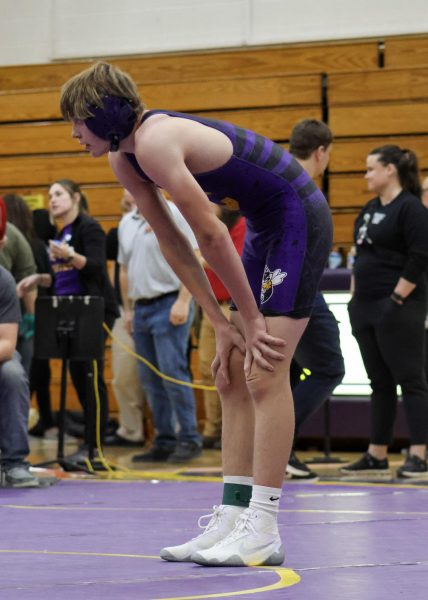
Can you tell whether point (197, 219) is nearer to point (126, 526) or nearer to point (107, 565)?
point (107, 565)

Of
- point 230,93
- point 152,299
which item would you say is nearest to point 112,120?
point 152,299

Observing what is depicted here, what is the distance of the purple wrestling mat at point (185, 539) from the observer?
2.15m

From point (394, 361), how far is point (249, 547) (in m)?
2.50

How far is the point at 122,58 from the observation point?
8938mm

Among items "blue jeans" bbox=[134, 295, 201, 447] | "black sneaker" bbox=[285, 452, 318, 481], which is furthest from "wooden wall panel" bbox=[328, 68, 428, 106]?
"black sneaker" bbox=[285, 452, 318, 481]

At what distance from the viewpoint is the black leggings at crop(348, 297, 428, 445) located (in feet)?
15.8

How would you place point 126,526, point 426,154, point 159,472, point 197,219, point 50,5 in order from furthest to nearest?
point 50,5, point 426,154, point 159,472, point 126,526, point 197,219

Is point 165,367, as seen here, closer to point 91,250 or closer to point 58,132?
point 91,250

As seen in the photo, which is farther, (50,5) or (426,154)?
(50,5)

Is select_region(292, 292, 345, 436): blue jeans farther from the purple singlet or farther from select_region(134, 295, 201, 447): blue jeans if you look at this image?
the purple singlet

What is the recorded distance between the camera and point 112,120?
2.44 metres

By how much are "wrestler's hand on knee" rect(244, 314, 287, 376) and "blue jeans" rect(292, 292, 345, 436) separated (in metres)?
2.03

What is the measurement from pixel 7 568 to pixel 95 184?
6.16m

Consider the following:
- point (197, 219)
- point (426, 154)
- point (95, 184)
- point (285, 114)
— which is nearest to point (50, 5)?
point (95, 184)
